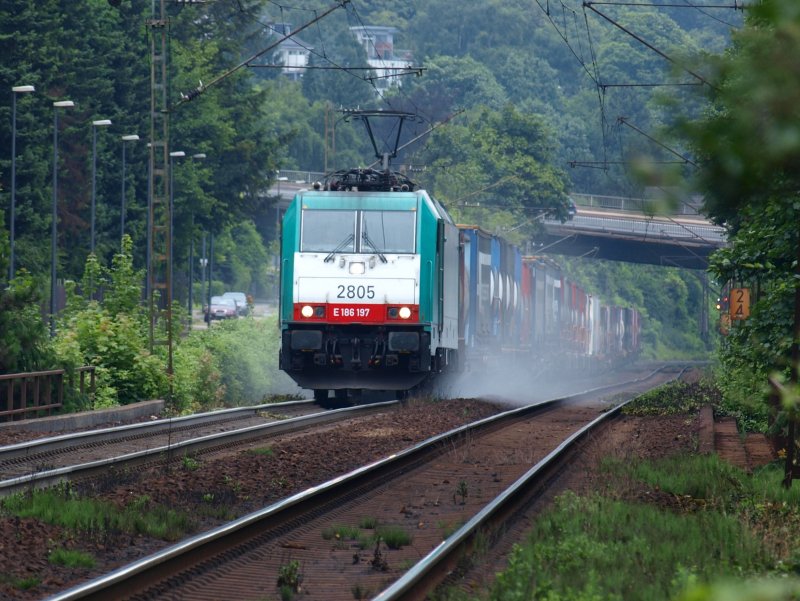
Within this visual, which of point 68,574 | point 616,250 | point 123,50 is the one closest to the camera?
point 68,574

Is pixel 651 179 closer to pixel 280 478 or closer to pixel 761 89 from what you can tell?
pixel 761 89

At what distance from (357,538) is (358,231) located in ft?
48.3

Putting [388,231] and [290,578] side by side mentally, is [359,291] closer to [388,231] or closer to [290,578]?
[388,231]

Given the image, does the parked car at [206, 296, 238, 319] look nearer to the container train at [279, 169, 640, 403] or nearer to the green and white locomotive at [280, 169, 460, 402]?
the container train at [279, 169, 640, 403]

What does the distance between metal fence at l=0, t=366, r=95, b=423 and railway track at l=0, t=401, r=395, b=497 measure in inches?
85.7

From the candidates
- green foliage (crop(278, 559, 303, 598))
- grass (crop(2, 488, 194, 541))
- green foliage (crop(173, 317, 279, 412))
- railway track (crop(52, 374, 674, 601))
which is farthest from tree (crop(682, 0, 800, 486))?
green foliage (crop(173, 317, 279, 412))

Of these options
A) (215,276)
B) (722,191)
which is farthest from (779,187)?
(215,276)

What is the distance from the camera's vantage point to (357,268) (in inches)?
945

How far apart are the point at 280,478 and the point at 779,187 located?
1001 cm

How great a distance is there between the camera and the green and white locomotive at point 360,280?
78.3ft

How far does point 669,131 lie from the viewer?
3.71m

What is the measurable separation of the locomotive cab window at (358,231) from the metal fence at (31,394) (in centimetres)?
486

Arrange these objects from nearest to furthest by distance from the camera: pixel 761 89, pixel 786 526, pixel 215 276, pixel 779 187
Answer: pixel 761 89 → pixel 779 187 → pixel 786 526 → pixel 215 276

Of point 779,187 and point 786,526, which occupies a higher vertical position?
point 779,187
